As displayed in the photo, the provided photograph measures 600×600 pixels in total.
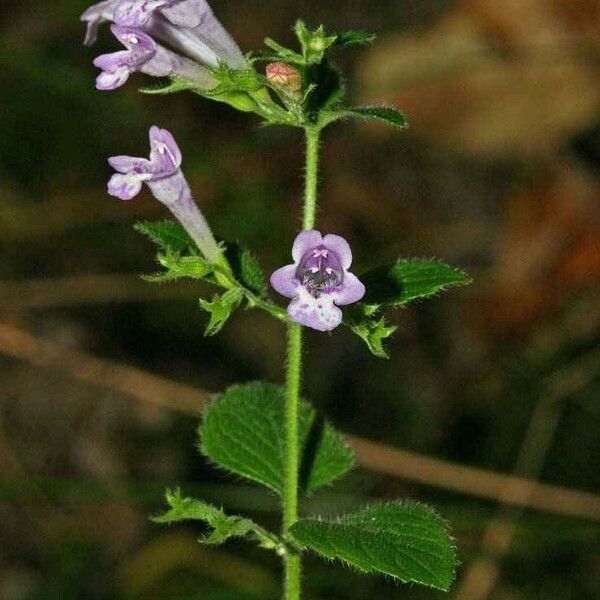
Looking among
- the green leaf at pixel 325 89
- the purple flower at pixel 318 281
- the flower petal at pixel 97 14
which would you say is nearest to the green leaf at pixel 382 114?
the green leaf at pixel 325 89

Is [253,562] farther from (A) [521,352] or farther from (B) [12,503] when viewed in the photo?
(A) [521,352]

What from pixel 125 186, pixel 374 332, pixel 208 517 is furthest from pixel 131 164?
pixel 208 517

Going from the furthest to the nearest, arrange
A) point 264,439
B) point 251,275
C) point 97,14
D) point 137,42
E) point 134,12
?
point 264,439 < point 251,275 < point 97,14 < point 137,42 < point 134,12

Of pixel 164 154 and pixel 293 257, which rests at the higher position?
pixel 164 154

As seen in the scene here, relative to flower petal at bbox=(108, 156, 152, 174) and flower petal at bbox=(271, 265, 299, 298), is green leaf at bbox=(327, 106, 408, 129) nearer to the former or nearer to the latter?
flower petal at bbox=(271, 265, 299, 298)

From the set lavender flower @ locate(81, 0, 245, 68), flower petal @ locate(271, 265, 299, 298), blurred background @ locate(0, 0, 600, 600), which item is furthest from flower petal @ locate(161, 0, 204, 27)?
blurred background @ locate(0, 0, 600, 600)

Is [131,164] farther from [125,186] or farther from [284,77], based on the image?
[284,77]

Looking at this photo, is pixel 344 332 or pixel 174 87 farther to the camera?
pixel 344 332
